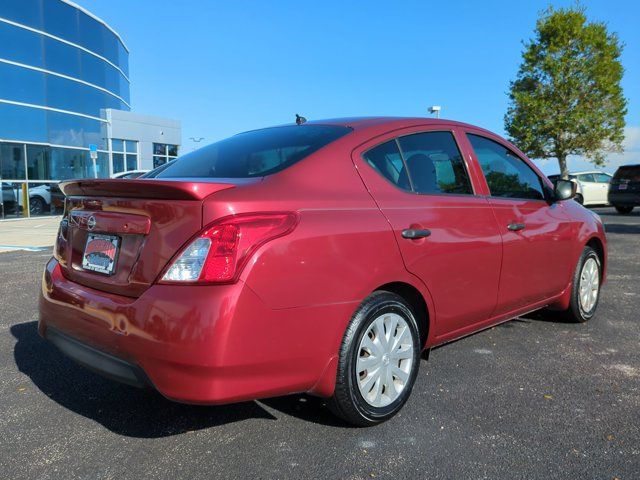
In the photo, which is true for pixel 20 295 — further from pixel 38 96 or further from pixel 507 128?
pixel 507 128

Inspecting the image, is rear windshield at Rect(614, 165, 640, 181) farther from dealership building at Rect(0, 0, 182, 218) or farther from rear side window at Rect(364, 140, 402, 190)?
rear side window at Rect(364, 140, 402, 190)

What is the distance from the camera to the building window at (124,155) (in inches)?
912

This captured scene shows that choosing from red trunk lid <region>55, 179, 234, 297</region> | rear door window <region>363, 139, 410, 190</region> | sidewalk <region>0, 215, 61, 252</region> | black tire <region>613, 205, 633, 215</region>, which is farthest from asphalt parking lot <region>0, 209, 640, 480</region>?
black tire <region>613, 205, 633, 215</region>

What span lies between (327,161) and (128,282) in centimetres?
113

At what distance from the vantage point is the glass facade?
56.3 ft

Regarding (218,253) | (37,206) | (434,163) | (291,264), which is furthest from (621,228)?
(37,206)

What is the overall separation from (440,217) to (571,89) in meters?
25.2

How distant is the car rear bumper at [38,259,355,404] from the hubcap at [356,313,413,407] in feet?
0.72

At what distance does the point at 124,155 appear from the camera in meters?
24.0

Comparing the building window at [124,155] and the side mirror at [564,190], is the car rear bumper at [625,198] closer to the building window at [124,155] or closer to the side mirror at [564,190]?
the side mirror at [564,190]

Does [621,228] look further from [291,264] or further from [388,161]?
[291,264]

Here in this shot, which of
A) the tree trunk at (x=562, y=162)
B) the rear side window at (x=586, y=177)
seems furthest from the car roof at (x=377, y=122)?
the tree trunk at (x=562, y=162)

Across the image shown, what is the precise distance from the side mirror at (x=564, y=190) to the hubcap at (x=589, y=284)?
761 mm

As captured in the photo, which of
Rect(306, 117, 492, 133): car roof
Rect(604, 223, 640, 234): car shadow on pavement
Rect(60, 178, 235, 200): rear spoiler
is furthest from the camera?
Rect(604, 223, 640, 234): car shadow on pavement
